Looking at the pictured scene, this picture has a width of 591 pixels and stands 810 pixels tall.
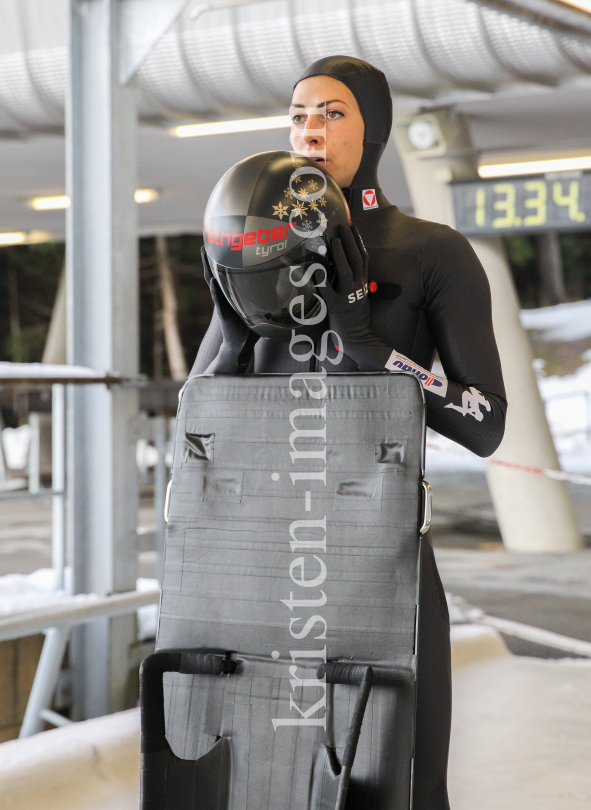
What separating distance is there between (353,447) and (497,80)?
4.21 meters

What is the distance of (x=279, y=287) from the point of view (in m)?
1.07

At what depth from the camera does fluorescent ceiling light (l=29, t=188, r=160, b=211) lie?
877 cm

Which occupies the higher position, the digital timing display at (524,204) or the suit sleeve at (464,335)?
the digital timing display at (524,204)

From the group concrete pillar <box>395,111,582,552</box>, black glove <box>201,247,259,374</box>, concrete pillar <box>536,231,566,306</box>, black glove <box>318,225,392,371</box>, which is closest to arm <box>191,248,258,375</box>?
black glove <box>201,247,259,374</box>

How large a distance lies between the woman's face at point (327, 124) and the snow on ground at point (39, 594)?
6.92ft

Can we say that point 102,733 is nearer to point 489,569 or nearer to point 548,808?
point 548,808

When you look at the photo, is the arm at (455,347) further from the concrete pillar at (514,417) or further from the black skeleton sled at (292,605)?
the concrete pillar at (514,417)

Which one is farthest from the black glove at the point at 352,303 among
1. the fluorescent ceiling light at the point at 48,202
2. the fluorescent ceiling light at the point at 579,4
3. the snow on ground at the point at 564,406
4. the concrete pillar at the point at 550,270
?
the concrete pillar at the point at 550,270

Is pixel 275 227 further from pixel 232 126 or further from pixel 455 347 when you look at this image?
pixel 232 126

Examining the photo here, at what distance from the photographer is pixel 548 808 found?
2.33 meters

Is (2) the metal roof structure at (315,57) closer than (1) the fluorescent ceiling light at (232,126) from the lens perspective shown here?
Yes

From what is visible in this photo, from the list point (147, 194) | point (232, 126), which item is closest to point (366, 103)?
point (232, 126)

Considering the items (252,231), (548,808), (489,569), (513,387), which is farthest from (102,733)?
(513,387)

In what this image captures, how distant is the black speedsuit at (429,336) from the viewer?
115 cm
